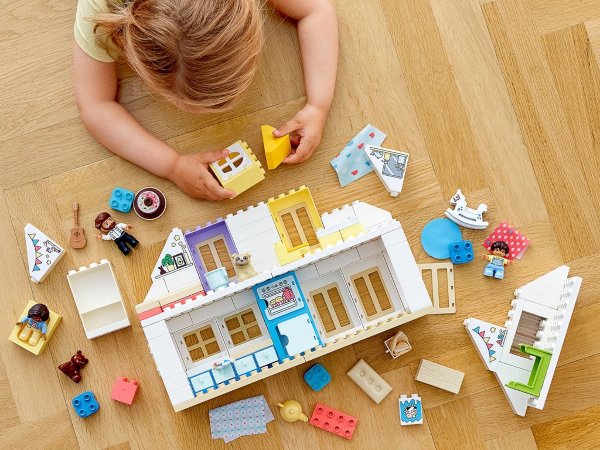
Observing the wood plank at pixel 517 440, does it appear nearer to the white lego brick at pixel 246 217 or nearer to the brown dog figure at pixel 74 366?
the white lego brick at pixel 246 217

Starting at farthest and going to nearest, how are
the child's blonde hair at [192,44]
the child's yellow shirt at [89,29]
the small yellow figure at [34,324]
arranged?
the small yellow figure at [34,324], the child's yellow shirt at [89,29], the child's blonde hair at [192,44]

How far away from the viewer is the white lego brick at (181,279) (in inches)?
40.8

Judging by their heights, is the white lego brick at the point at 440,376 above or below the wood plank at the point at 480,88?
below

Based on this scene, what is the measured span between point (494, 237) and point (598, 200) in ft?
0.61

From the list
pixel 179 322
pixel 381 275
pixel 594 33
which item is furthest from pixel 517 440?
pixel 594 33

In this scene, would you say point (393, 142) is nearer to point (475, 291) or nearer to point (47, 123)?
point (475, 291)

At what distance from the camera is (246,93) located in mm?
1077

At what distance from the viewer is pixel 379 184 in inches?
42.1

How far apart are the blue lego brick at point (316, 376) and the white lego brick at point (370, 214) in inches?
9.4

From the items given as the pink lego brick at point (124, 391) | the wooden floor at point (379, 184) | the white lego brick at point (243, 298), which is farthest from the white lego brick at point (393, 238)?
the pink lego brick at point (124, 391)

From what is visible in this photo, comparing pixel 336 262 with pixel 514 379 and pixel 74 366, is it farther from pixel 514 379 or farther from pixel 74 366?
pixel 74 366

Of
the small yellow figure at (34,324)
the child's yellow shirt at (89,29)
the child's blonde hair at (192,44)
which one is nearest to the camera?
the child's blonde hair at (192,44)

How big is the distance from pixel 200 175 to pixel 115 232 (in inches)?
6.4

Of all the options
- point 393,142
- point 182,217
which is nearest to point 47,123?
point 182,217
